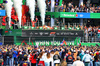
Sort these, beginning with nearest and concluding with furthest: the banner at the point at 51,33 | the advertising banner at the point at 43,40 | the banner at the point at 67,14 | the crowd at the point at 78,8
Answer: the banner at the point at 51,33 < the advertising banner at the point at 43,40 < the banner at the point at 67,14 < the crowd at the point at 78,8

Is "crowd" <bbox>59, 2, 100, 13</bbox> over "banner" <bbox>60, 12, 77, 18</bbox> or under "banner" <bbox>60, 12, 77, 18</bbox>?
over

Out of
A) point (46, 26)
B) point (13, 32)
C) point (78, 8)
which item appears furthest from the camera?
point (78, 8)

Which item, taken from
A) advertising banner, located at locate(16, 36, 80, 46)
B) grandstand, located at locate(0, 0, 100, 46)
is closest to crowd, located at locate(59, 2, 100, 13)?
grandstand, located at locate(0, 0, 100, 46)

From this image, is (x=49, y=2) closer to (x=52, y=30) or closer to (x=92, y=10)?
(x=92, y=10)

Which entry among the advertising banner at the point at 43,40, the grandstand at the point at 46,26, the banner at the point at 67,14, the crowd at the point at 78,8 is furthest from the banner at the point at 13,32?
the crowd at the point at 78,8

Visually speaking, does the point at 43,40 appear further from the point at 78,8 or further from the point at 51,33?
the point at 78,8

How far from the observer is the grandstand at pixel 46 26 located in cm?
3192

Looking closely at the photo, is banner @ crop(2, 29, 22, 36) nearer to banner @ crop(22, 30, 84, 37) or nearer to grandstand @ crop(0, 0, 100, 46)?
grandstand @ crop(0, 0, 100, 46)

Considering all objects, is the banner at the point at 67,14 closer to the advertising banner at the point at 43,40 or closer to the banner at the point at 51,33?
the advertising banner at the point at 43,40

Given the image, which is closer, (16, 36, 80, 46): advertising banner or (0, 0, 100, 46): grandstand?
(0, 0, 100, 46): grandstand

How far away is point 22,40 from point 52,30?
381 centimetres

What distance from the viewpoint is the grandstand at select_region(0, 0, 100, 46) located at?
105 feet

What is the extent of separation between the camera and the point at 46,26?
3316 centimetres

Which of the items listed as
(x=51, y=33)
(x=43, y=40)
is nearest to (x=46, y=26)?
(x=51, y=33)
